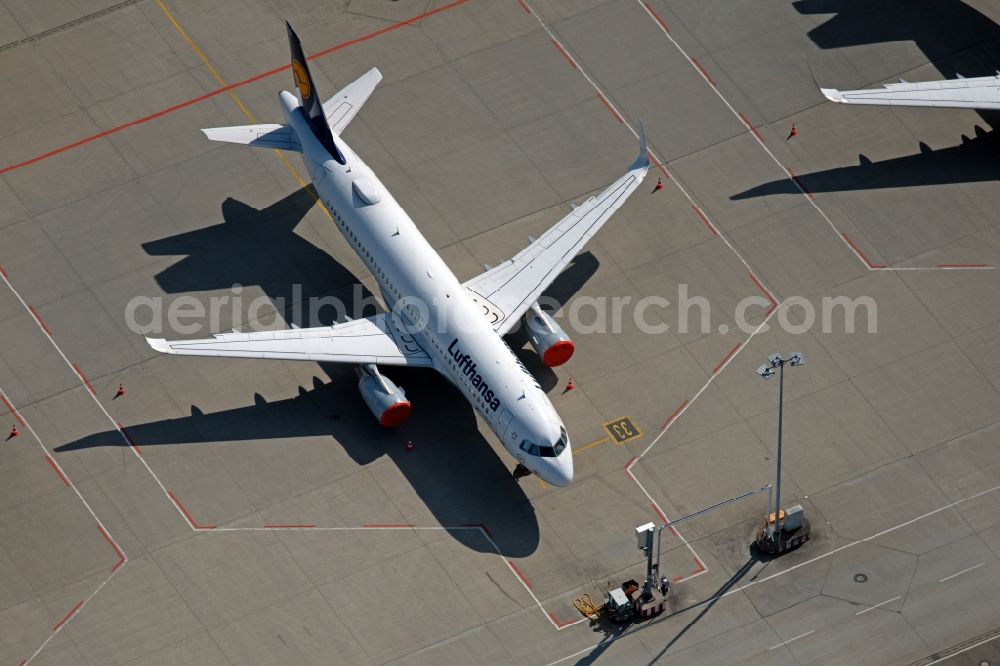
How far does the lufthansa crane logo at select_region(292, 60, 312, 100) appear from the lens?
4446 inches

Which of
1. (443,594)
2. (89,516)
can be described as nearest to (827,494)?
(443,594)

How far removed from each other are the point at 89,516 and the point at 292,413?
13193mm

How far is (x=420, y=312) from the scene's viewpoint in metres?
107

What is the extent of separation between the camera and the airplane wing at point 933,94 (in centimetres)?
11844

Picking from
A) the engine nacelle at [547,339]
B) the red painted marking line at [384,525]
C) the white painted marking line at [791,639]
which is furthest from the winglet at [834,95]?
the red painted marking line at [384,525]

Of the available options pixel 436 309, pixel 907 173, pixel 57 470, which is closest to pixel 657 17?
pixel 907 173

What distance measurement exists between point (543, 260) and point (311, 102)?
17.5 meters

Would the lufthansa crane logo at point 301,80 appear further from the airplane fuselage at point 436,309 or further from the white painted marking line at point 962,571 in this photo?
the white painted marking line at point 962,571

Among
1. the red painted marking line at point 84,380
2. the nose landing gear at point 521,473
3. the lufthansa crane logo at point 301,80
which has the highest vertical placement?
the lufthansa crane logo at point 301,80

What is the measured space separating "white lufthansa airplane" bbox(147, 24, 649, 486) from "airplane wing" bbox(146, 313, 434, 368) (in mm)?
60

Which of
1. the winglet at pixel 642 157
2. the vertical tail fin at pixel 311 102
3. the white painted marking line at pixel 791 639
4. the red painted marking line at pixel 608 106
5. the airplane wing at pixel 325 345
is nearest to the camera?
the white painted marking line at pixel 791 639

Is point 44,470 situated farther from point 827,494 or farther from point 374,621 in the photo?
point 827,494

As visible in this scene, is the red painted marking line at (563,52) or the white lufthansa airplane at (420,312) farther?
the red painted marking line at (563,52)

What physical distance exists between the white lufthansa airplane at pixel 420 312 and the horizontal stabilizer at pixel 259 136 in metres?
0.06
